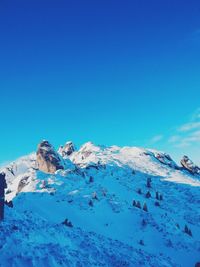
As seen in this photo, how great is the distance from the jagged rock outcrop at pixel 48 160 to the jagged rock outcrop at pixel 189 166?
51.3 metres

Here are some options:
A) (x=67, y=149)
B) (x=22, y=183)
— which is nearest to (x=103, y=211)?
(x=22, y=183)

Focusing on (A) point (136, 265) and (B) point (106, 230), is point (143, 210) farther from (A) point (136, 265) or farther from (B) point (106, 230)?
(A) point (136, 265)

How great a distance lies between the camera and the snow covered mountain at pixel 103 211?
153 ft

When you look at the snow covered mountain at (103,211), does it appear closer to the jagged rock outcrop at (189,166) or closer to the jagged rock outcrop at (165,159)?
the jagged rock outcrop at (165,159)

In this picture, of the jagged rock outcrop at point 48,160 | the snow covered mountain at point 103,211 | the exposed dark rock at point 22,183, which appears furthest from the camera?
the jagged rock outcrop at point 48,160

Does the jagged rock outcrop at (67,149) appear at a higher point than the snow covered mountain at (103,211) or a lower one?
higher

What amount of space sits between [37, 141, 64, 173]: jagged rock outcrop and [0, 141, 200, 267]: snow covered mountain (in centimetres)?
29

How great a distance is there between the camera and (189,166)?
13012cm

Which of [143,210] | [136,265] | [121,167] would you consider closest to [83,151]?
[121,167]

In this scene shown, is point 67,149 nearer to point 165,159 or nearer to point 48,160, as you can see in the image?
point 165,159

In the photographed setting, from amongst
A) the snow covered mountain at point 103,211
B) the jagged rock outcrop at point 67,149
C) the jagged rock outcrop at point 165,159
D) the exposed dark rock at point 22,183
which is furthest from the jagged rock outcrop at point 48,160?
the jagged rock outcrop at point 165,159

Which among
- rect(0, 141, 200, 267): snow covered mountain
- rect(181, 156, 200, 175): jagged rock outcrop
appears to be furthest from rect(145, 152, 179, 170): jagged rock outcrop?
rect(181, 156, 200, 175): jagged rock outcrop

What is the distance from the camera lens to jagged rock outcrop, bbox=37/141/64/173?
10194cm

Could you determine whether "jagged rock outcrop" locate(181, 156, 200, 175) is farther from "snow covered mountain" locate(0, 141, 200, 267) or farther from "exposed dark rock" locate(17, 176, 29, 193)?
"exposed dark rock" locate(17, 176, 29, 193)
